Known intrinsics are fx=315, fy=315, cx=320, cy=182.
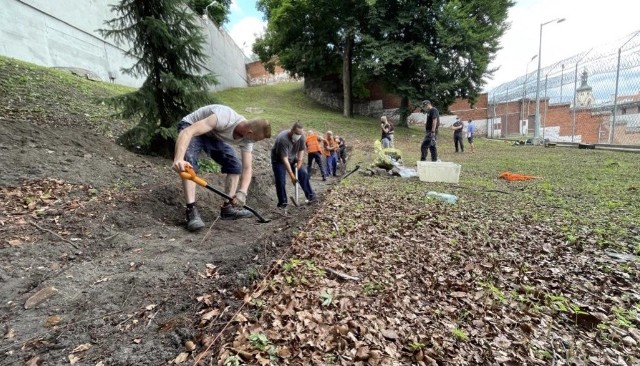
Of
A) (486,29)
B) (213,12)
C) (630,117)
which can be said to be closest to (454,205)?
(630,117)

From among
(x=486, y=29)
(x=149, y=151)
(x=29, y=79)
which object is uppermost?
(x=486, y=29)

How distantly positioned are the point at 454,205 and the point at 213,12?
3604 cm

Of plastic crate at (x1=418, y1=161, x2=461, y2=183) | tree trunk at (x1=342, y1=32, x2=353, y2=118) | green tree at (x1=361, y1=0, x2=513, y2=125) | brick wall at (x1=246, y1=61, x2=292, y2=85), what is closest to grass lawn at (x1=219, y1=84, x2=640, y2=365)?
plastic crate at (x1=418, y1=161, x2=461, y2=183)

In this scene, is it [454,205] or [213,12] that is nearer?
[454,205]

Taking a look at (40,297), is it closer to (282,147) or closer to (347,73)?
(282,147)

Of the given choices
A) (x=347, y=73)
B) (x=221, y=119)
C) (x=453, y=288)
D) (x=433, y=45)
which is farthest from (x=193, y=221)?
(x=347, y=73)

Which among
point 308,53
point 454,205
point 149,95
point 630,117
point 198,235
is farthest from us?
point 308,53

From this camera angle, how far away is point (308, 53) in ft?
78.6

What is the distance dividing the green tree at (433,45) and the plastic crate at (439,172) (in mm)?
13627

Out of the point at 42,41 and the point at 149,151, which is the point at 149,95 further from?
the point at 42,41

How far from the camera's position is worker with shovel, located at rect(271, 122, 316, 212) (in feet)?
17.0

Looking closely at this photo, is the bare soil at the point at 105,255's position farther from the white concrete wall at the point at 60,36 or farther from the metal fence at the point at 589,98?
the metal fence at the point at 589,98

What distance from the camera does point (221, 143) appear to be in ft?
13.2

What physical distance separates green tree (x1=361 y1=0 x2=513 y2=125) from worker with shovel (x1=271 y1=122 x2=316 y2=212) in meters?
15.0
